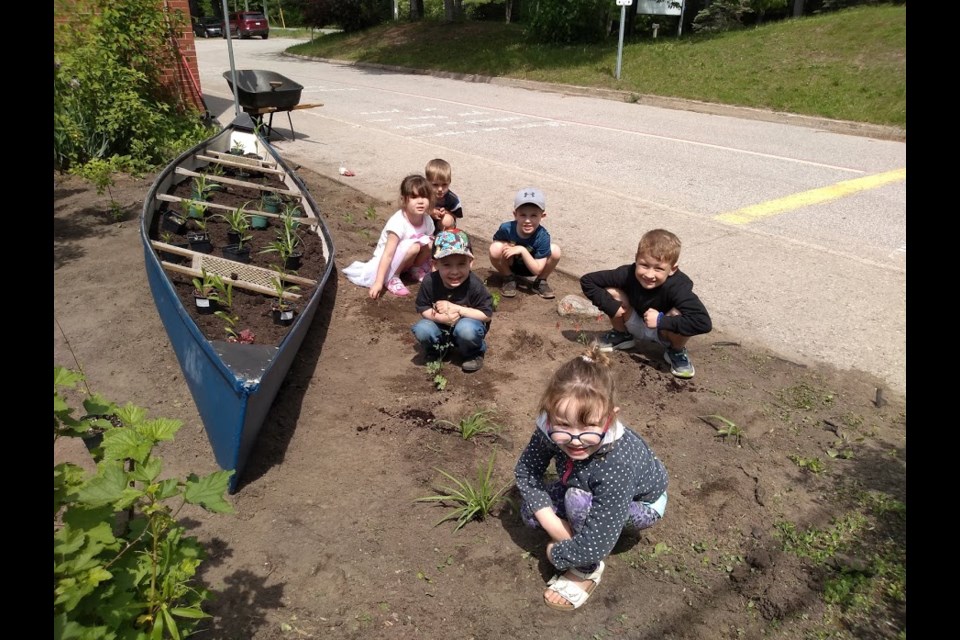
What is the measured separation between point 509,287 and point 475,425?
220 centimetres

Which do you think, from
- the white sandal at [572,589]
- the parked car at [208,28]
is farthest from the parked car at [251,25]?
the white sandal at [572,589]

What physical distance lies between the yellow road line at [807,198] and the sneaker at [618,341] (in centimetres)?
335

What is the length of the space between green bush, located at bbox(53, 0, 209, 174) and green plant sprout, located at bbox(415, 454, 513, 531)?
25.3ft

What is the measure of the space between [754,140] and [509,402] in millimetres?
10032

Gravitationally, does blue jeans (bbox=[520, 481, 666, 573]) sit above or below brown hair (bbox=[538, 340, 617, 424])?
below

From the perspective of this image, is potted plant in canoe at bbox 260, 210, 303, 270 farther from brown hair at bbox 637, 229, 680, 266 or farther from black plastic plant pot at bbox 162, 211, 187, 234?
brown hair at bbox 637, 229, 680, 266

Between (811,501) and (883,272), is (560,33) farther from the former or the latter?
(811,501)

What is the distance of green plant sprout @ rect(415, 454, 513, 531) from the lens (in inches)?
123

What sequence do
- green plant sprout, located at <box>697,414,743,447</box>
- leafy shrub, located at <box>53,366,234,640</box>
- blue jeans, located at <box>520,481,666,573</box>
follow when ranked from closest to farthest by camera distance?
1. leafy shrub, located at <box>53,366,234,640</box>
2. blue jeans, located at <box>520,481,666,573</box>
3. green plant sprout, located at <box>697,414,743,447</box>

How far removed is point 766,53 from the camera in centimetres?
1816

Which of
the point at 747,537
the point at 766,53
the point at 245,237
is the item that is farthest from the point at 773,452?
the point at 766,53

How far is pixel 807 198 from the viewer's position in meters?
8.39

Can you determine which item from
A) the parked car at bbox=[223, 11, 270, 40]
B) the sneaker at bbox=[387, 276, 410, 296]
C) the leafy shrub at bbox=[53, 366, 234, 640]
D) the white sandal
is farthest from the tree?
the leafy shrub at bbox=[53, 366, 234, 640]

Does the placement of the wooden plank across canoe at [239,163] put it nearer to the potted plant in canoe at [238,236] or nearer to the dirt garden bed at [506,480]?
the potted plant in canoe at [238,236]
